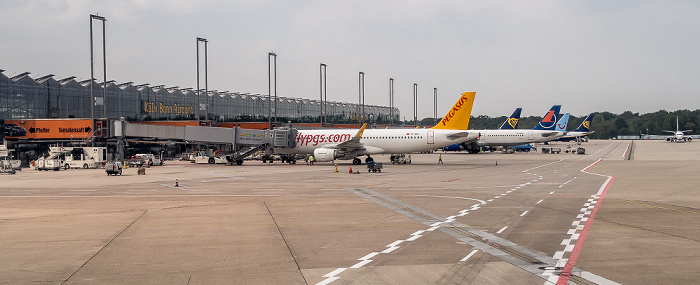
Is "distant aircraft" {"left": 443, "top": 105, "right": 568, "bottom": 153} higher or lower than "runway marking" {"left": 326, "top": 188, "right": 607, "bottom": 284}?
higher

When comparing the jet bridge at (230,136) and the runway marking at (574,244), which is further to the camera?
the jet bridge at (230,136)

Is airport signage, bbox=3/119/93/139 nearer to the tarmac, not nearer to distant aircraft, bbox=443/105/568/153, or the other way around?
the tarmac

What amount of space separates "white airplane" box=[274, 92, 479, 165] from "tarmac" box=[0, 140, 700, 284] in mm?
27917

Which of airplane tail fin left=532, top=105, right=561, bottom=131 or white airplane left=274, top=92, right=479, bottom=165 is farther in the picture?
airplane tail fin left=532, top=105, right=561, bottom=131

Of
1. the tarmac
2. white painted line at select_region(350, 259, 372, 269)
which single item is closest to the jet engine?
the tarmac

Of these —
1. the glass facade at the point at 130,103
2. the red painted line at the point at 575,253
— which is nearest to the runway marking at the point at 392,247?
the red painted line at the point at 575,253

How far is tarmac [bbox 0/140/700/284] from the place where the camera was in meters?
11.3

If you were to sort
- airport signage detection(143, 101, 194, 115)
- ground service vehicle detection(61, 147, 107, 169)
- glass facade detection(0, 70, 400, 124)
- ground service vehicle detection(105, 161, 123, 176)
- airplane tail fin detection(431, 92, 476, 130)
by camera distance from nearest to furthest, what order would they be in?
ground service vehicle detection(105, 161, 123, 176) → airplane tail fin detection(431, 92, 476, 130) → ground service vehicle detection(61, 147, 107, 169) → glass facade detection(0, 70, 400, 124) → airport signage detection(143, 101, 194, 115)

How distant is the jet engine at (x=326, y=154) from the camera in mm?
57094

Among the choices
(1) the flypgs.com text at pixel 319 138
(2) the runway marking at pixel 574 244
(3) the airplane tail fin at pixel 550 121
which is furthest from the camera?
(3) the airplane tail fin at pixel 550 121

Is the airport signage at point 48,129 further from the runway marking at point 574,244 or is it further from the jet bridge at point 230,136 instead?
the runway marking at point 574,244

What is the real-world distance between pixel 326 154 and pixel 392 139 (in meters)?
6.97

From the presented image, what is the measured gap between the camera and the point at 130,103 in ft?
303

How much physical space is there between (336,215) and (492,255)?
816cm
